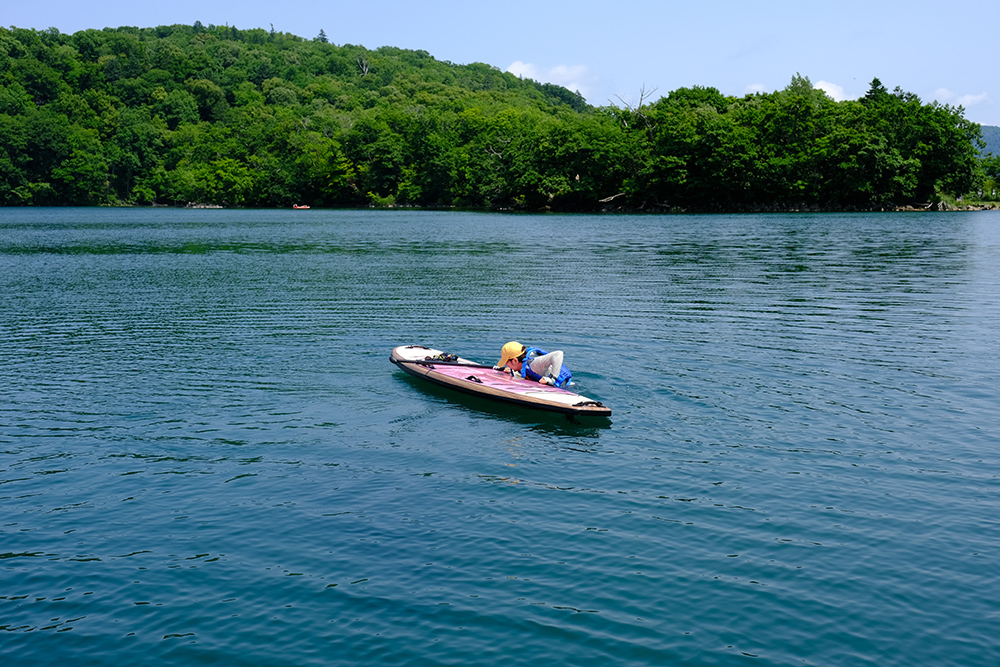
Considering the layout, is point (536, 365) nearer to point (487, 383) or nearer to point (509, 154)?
point (487, 383)

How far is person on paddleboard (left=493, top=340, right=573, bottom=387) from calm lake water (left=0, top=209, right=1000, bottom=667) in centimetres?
129

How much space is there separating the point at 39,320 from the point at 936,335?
3549 centimetres

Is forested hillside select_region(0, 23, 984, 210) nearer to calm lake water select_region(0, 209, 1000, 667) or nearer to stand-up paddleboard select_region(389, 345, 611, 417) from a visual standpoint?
calm lake water select_region(0, 209, 1000, 667)

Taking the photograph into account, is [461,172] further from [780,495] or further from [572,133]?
[780,495]

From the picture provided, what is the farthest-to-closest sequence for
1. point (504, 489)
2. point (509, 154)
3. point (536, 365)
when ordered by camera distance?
point (509, 154) → point (536, 365) → point (504, 489)

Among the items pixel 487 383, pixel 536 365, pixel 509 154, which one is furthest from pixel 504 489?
pixel 509 154

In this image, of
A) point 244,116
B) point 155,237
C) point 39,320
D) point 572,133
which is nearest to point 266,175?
point 244,116

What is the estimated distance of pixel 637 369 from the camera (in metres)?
24.7

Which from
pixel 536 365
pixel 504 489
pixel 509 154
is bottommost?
pixel 504 489

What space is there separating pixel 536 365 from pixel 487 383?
1.40 m

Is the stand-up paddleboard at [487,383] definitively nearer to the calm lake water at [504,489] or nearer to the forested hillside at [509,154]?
the calm lake water at [504,489]

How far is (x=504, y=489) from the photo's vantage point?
16250 mm

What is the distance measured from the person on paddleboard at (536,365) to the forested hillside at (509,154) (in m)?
99.4

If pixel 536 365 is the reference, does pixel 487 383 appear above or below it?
below
